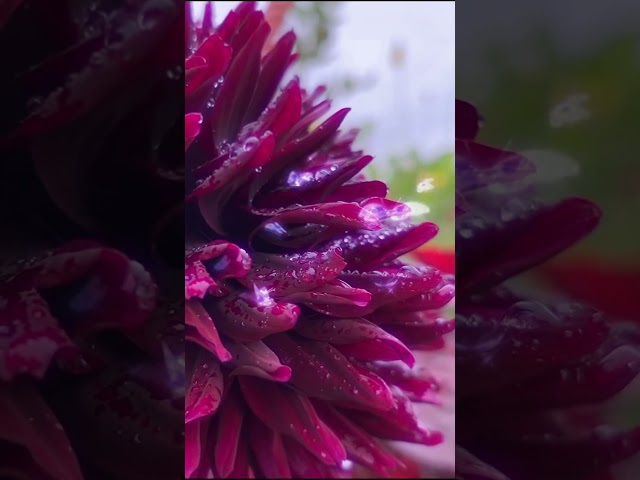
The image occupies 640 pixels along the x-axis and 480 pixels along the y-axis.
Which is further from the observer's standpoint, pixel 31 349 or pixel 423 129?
pixel 423 129

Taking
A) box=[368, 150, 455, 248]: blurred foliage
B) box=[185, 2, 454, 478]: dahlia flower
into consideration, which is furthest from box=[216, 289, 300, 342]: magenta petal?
box=[368, 150, 455, 248]: blurred foliage

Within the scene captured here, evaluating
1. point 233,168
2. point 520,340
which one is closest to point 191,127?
point 233,168

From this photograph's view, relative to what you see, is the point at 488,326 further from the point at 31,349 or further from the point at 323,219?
the point at 31,349

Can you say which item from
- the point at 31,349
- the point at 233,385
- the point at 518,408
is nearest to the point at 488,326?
the point at 518,408

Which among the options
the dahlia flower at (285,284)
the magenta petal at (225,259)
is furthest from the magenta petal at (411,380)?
the magenta petal at (225,259)

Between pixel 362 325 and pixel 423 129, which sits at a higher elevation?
pixel 423 129

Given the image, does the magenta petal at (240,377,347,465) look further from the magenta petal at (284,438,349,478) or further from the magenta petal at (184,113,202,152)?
the magenta petal at (184,113,202,152)
